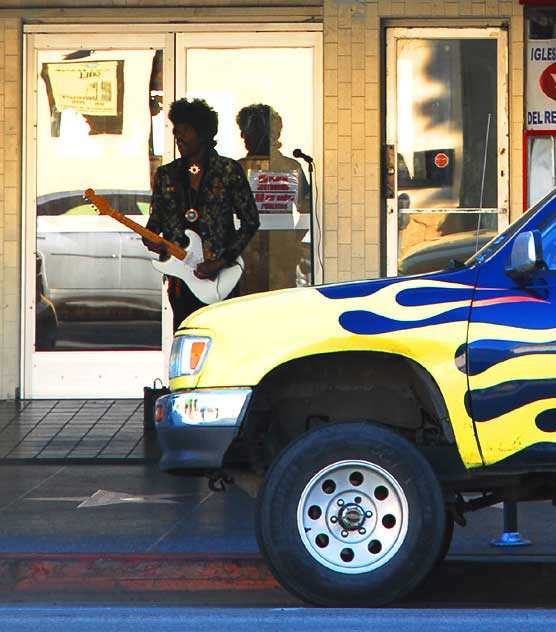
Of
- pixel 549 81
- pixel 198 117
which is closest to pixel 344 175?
pixel 549 81

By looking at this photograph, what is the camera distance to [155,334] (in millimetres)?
13414

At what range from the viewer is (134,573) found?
7.35m

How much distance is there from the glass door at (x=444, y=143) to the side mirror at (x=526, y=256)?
693 centimetres

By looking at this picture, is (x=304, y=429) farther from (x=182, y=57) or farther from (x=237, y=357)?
(x=182, y=57)

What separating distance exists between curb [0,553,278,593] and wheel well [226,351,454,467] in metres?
0.72

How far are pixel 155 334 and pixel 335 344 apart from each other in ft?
23.3

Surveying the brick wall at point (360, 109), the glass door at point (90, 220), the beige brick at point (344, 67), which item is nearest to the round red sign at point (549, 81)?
the brick wall at point (360, 109)

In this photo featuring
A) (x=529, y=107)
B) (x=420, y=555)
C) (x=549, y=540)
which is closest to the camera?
(x=420, y=555)

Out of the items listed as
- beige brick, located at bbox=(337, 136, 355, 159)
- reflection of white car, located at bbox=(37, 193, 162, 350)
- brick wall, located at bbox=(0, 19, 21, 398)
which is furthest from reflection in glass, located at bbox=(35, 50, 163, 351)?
beige brick, located at bbox=(337, 136, 355, 159)

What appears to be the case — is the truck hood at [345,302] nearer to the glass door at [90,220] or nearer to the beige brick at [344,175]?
the beige brick at [344,175]

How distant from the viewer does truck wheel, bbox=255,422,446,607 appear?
6.35m

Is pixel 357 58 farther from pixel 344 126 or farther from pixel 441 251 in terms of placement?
pixel 441 251

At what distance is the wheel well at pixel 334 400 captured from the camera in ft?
22.0

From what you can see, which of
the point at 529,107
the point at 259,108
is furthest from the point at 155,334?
the point at 529,107
